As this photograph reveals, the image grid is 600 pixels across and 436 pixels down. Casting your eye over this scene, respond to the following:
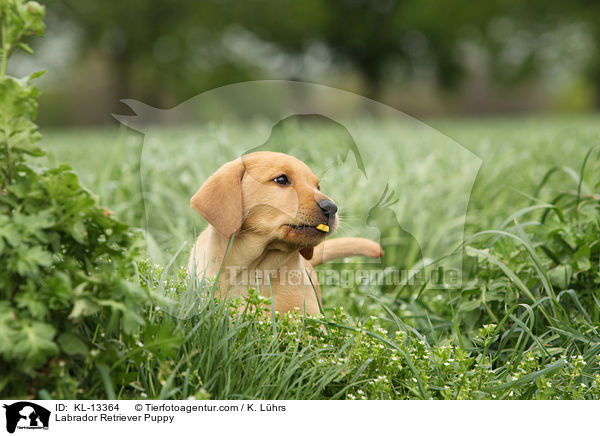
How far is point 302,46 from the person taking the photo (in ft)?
79.3

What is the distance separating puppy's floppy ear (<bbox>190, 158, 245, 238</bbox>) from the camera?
1.79 m

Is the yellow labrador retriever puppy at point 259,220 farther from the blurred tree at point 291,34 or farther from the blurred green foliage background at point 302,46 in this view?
the blurred tree at point 291,34

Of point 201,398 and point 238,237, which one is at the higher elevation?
point 238,237

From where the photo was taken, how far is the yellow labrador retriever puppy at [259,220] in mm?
1792

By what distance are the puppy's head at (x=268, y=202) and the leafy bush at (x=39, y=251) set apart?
1.15 feet

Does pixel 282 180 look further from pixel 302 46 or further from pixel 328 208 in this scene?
pixel 302 46

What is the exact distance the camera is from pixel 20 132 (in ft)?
4.65

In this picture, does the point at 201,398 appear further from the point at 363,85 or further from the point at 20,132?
the point at 363,85

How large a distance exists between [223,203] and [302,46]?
2360cm

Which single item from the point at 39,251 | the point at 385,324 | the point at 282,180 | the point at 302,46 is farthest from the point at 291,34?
the point at 39,251

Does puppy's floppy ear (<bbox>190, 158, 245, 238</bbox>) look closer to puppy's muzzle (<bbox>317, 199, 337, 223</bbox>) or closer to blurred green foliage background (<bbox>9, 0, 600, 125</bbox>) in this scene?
puppy's muzzle (<bbox>317, 199, 337, 223</bbox>)
